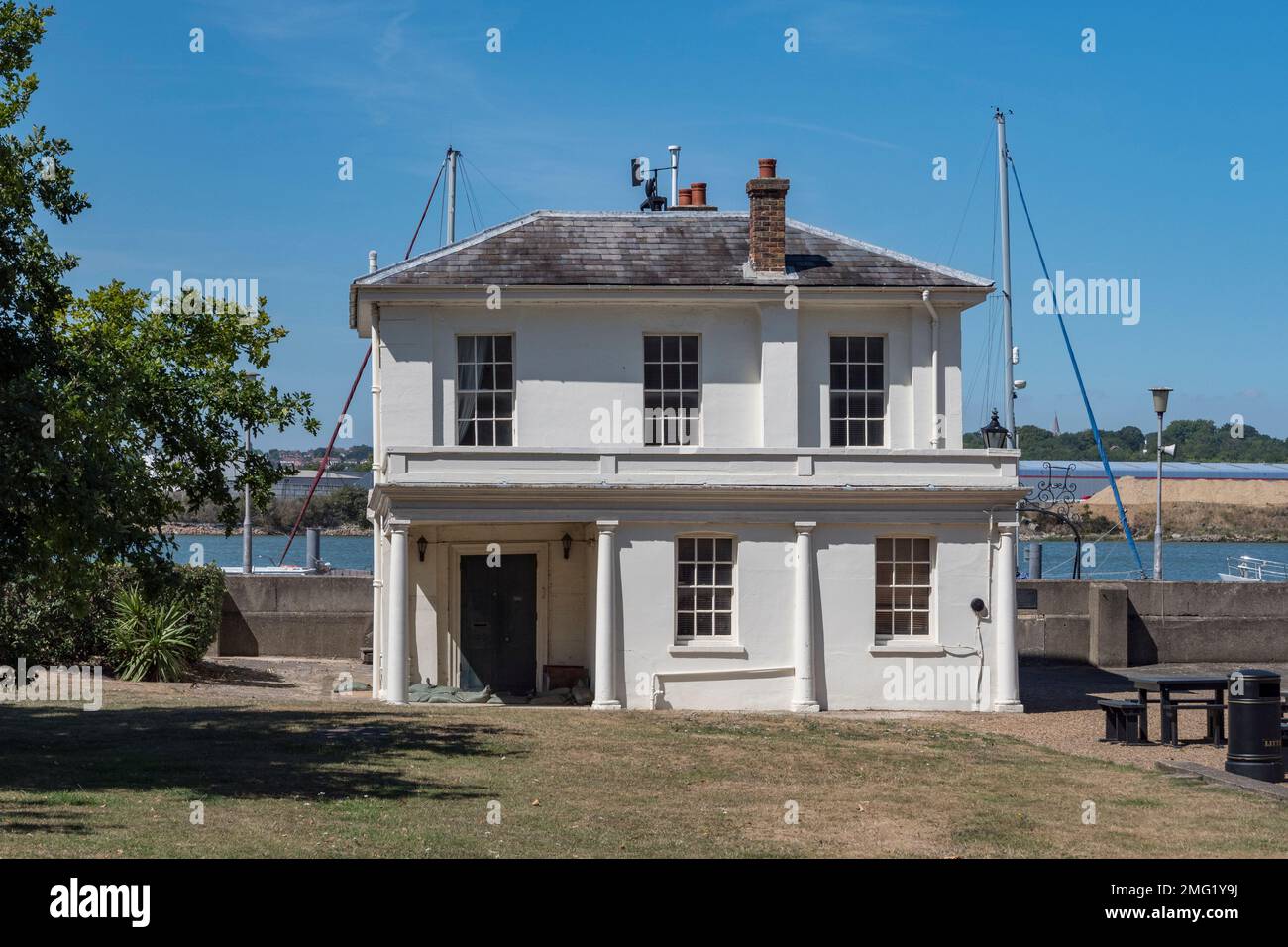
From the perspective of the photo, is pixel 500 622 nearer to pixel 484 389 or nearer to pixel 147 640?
pixel 484 389

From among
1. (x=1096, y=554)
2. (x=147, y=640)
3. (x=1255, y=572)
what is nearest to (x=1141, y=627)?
(x=147, y=640)

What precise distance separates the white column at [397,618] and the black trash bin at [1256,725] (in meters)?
12.5

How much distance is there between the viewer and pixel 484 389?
2691 cm

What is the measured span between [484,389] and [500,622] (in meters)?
4.03

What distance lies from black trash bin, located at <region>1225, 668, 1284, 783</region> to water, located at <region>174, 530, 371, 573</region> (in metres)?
74.1

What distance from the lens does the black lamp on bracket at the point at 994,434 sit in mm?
26766

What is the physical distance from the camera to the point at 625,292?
86.8 feet

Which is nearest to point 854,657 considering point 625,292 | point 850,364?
point 850,364

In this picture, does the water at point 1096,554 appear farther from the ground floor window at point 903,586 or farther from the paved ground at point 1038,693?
the ground floor window at point 903,586

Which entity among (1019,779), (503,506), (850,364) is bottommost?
(1019,779)

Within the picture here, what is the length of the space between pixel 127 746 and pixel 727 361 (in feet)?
40.7

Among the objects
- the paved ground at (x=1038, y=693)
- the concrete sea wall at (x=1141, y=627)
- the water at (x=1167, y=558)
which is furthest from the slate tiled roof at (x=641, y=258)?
the water at (x=1167, y=558)

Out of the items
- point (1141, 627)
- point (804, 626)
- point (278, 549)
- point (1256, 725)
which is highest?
point (804, 626)
